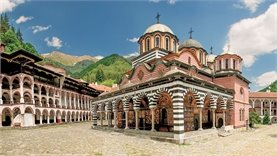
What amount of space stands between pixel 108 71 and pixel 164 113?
329ft

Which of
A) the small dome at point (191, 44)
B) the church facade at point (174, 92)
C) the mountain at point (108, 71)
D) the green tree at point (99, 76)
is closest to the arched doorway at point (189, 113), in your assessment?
the church facade at point (174, 92)

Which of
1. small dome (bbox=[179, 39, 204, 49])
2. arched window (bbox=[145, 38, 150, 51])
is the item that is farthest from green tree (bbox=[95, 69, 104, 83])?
arched window (bbox=[145, 38, 150, 51])

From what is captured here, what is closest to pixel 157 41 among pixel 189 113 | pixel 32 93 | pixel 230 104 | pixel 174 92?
pixel 189 113

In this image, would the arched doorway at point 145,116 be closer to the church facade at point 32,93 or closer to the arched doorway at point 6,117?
the church facade at point 32,93

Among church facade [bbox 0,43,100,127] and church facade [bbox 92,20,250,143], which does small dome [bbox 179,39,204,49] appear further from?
church facade [bbox 0,43,100,127]

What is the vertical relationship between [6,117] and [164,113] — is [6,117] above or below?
below

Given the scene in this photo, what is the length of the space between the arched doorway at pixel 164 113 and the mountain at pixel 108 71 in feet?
270

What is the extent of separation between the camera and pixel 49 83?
139ft

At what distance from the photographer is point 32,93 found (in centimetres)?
3553

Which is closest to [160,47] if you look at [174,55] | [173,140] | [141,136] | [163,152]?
[174,55]

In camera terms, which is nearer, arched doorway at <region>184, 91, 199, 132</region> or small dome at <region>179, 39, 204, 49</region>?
arched doorway at <region>184, 91, 199, 132</region>

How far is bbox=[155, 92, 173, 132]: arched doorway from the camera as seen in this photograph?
75.3 feet

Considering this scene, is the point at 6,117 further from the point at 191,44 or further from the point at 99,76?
the point at 99,76

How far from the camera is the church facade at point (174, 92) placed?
1789 centimetres
